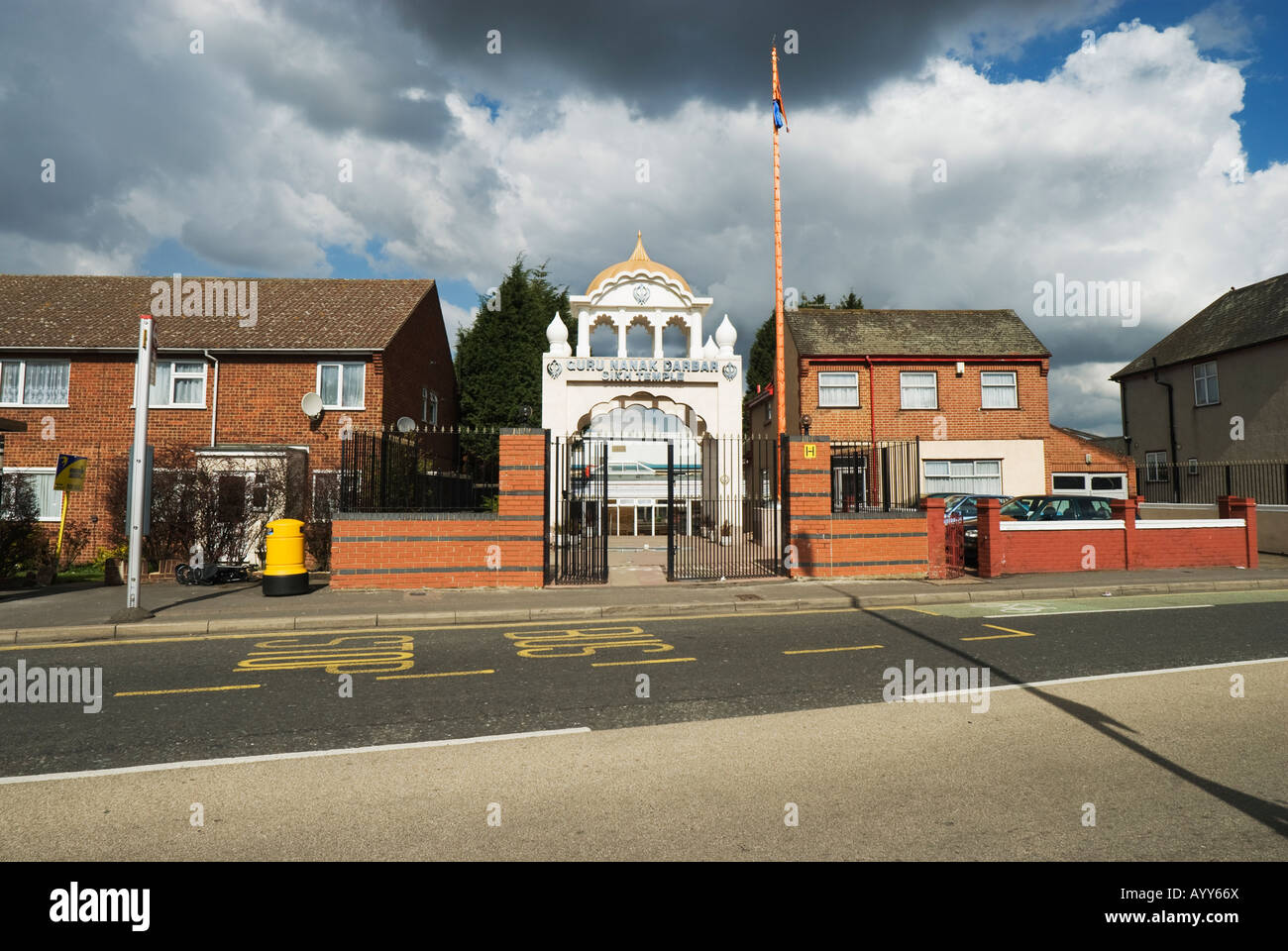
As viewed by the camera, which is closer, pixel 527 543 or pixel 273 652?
pixel 273 652

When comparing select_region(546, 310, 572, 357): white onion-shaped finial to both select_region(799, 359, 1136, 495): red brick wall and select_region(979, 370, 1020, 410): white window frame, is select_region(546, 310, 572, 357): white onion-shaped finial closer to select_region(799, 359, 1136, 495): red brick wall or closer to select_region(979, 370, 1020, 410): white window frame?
select_region(799, 359, 1136, 495): red brick wall

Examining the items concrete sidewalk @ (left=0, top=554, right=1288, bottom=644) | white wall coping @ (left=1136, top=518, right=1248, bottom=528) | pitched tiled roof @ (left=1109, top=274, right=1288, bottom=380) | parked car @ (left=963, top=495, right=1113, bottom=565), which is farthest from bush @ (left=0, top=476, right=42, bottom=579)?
pitched tiled roof @ (left=1109, top=274, right=1288, bottom=380)

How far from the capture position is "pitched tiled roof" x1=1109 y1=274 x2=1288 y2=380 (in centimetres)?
2577

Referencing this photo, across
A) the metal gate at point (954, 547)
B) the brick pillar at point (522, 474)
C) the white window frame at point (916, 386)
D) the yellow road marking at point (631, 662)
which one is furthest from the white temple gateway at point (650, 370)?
the yellow road marking at point (631, 662)

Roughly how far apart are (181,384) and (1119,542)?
24.4 metres

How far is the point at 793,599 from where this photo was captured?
11.5 metres

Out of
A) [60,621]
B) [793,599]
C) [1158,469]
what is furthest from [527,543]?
[1158,469]

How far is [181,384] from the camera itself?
20828mm

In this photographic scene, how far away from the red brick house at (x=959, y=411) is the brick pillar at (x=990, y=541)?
39.1 ft

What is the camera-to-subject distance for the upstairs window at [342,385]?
21.0m

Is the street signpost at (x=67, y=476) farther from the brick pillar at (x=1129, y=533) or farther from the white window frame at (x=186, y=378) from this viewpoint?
the brick pillar at (x=1129, y=533)

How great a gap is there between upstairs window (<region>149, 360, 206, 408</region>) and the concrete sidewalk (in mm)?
8233
